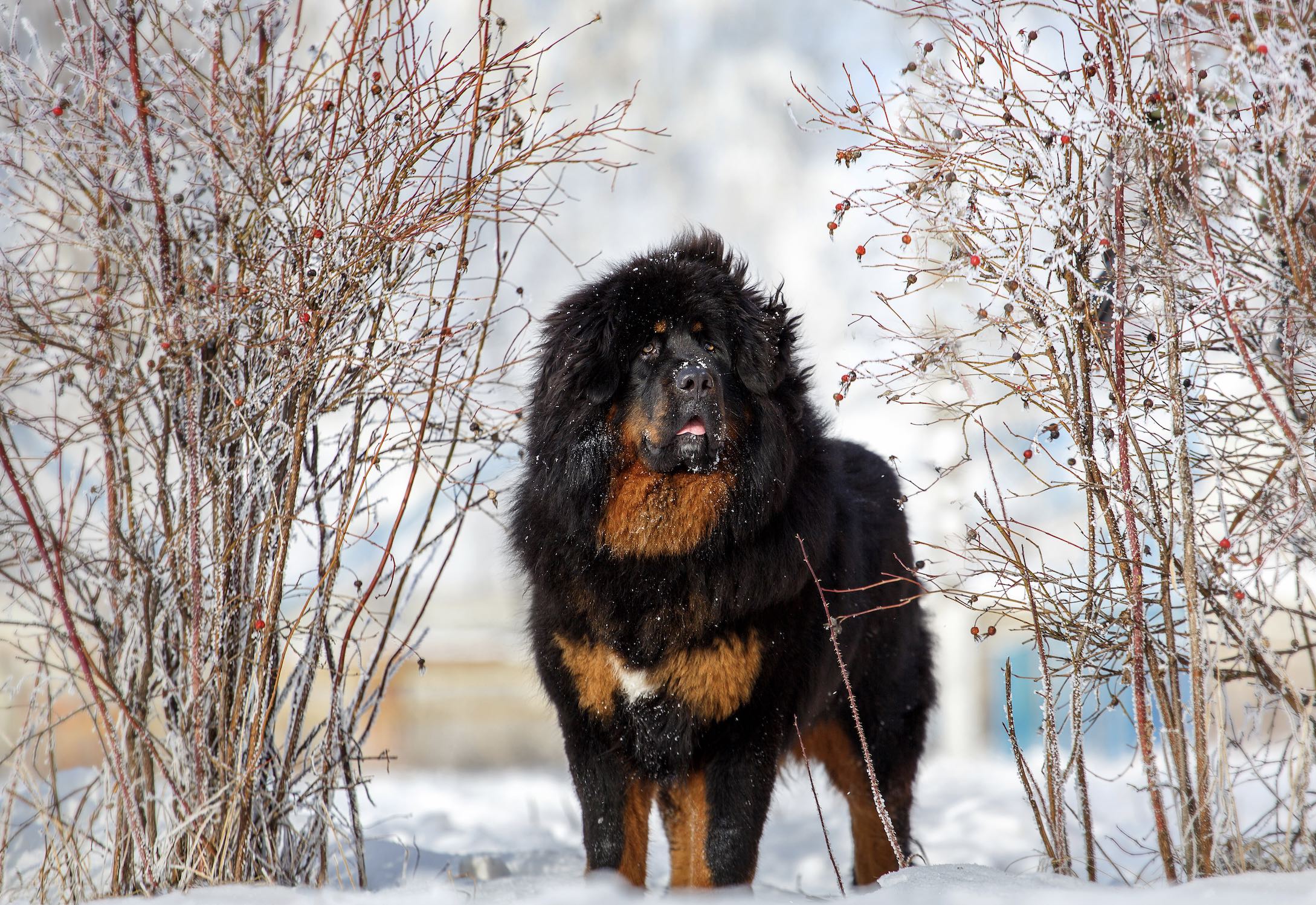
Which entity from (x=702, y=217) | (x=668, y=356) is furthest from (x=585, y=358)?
(x=702, y=217)

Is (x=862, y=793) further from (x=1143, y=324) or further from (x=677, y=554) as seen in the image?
(x=1143, y=324)

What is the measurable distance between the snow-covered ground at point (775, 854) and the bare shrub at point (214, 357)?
474mm

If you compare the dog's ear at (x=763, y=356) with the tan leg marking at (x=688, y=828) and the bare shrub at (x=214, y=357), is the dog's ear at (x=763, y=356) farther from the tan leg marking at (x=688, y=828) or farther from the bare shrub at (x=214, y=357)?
the tan leg marking at (x=688, y=828)

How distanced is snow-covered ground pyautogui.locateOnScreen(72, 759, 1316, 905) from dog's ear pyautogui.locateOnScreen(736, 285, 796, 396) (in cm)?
161

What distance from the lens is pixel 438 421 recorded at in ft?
Result: 13.1

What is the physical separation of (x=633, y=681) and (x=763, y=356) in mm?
1186

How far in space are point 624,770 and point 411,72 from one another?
7.84 ft

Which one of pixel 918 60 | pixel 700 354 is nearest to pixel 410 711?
pixel 700 354

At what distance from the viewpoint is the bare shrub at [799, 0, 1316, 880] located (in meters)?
2.65

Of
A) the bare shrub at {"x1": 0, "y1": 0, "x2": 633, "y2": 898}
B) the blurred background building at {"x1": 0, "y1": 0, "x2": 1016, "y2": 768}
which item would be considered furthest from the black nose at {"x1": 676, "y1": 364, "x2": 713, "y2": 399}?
the blurred background building at {"x1": 0, "y1": 0, "x2": 1016, "y2": 768}

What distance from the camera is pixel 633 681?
332 cm

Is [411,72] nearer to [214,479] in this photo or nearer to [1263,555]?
[214,479]

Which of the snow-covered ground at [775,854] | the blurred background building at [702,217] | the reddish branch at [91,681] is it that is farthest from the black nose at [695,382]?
the blurred background building at [702,217]

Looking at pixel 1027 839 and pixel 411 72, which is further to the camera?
pixel 1027 839
